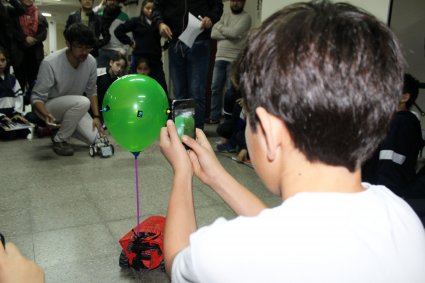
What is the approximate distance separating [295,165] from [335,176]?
56 millimetres

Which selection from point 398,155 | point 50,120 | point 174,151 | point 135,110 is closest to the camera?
point 174,151

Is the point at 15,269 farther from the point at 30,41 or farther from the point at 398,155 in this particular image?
the point at 30,41

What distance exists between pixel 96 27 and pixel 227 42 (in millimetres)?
1327

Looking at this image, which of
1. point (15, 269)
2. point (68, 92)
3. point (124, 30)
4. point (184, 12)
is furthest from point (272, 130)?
point (124, 30)

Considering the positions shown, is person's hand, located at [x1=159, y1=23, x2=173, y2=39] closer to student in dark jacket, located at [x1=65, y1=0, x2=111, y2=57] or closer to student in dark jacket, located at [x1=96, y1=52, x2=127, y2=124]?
student in dark jacket, located at [x1=96, y1=52, x2=127, y2=124]

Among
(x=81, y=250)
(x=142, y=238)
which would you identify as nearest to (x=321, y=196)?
(x=142, y=238)

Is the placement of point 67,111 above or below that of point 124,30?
below

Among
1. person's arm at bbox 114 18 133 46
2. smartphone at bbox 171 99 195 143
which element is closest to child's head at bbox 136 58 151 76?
person's arm at bbox 114 18 133 46

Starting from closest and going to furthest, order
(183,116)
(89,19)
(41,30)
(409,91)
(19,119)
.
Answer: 1. (183,116)
2. (409,91)
3. (19,119)
4. (89,19)
5. (41,30)

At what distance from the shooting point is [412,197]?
148 cm

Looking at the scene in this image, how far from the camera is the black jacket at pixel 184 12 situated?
310 cm

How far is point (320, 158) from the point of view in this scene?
21.6 inches

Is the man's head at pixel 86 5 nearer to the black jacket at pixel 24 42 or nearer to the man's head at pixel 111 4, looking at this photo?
the man's head at pixel 111 4

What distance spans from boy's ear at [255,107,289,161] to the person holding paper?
8.29ft
